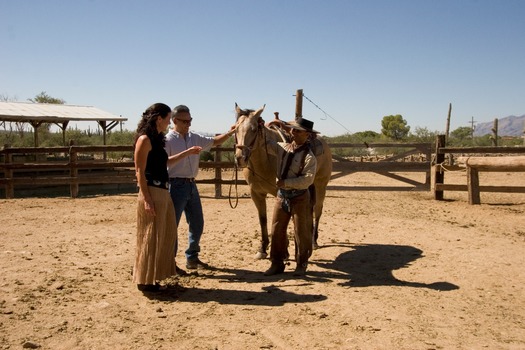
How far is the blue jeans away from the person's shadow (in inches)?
66.4

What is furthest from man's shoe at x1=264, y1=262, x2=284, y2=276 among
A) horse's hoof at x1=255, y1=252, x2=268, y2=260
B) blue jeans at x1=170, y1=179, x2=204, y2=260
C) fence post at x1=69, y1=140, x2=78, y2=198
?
fence post at x1=69, y1=140, x2=78, y2=198

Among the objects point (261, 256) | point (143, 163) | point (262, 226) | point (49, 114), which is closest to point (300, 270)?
point (261, 256)

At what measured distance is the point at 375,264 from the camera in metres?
5.72

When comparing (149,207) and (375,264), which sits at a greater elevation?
(149,207)

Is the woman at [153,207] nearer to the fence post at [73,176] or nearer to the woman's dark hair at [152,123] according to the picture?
the woman's dark hair at [152,123]

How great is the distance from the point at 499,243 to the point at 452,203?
4571 mm

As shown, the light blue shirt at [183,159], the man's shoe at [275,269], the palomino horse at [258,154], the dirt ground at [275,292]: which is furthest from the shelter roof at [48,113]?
the man's shoe at [275,269]

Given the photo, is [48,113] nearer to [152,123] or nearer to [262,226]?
[262,226]

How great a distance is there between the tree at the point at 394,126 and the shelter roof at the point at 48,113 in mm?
39607

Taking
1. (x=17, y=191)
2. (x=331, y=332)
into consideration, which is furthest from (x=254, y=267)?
(x=17, y=191)

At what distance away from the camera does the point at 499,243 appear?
673 cm

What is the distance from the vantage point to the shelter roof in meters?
19.5

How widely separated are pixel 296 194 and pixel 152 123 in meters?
1.78

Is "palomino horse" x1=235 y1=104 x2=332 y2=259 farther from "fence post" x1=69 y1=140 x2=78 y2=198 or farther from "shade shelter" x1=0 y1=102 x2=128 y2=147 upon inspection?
"shade shelter" x1=0 y1=102 x2=128 y2=147
